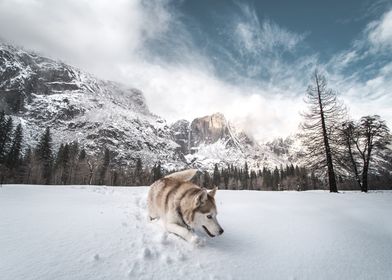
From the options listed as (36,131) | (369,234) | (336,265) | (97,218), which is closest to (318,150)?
(369,234)

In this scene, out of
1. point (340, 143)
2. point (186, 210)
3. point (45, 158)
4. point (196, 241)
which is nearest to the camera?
point (196, 241)

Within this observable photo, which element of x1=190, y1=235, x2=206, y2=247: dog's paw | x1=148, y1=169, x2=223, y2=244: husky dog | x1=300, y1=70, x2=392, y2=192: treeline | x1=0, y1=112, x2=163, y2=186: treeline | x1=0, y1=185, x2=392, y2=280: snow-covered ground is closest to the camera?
x1=0, y1=185, x2=392, y2=280: snow-covered ground

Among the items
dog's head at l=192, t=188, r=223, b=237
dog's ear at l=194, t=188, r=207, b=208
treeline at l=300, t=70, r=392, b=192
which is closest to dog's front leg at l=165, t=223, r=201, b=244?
dog's head at l=192, t=188, r=223, b=237

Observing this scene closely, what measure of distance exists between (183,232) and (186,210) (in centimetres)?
45

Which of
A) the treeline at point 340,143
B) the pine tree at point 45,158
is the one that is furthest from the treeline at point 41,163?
the treeline at point 340,143

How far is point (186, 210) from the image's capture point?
4.39m

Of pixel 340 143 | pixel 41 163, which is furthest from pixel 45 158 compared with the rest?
pixel 340 143

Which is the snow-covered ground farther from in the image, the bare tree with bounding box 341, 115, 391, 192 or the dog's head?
the bare tree with bounding box 341, 115, 391, 192

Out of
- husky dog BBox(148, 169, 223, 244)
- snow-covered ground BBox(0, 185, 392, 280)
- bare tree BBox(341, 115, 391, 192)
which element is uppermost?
Result: bare tree BBox(341, 115, 391, 192)

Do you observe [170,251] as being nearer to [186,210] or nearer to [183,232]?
[183,232]

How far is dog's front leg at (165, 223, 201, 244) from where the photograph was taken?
12.5 feet

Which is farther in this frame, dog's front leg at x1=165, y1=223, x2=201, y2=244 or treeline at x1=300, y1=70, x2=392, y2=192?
treeline at x1=300, y1=70, x2=392, y2=192

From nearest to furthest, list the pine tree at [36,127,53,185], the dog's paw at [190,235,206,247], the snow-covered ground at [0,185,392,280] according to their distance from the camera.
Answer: the snow-covered ground at [0,185,392,280], the dog's paw at [190,235,206,247], the pine tree at [36,127,53,185]

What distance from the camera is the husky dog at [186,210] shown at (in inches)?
161
